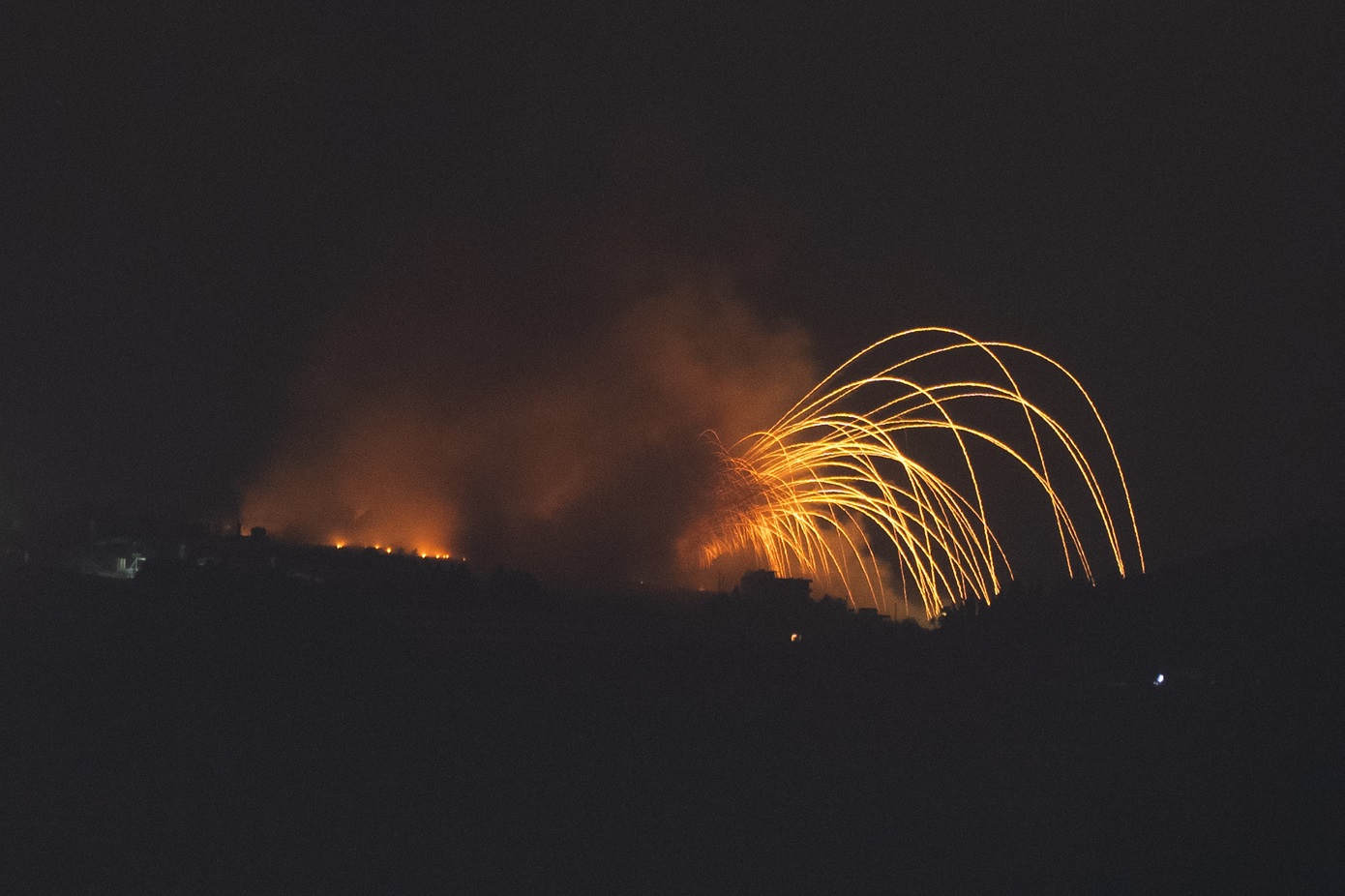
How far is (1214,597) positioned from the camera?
1345 cm

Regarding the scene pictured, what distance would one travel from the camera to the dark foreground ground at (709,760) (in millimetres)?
9273

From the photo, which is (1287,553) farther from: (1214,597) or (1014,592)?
(1014,592)

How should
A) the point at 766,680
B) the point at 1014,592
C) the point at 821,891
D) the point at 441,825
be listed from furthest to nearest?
the point at 1014,592
the point at 766,680
the point at 441,825
the point at 821,891

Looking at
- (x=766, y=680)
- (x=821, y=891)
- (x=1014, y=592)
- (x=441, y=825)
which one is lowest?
(x=821, y=891)

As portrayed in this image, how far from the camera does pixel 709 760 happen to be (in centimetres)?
1173

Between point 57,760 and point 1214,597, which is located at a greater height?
point 1214,597

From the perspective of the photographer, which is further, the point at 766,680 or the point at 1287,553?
the point at 766,680

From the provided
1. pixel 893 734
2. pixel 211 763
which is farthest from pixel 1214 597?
pixel 211 763

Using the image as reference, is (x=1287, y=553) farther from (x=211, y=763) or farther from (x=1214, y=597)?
(x=211, y=763)

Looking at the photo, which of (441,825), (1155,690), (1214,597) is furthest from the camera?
(1214,597)

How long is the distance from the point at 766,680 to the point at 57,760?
27.1 feet

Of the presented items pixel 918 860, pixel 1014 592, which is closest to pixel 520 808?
pixel 918 860

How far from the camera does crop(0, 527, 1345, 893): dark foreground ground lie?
9273 millimetres

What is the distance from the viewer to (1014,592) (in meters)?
18.4
